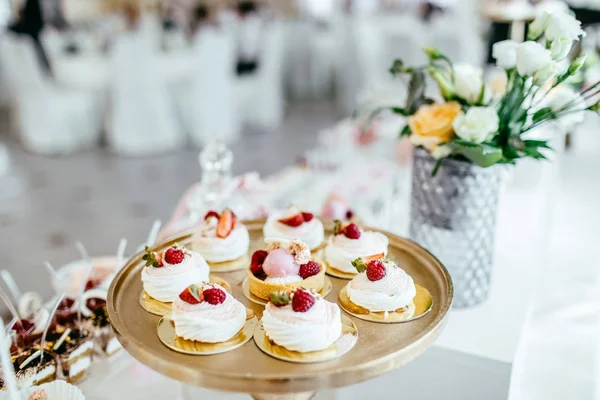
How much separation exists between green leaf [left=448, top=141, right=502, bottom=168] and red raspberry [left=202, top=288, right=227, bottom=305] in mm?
589

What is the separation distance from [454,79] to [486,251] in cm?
40

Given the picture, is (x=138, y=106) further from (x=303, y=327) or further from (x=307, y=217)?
(x=303, y=327)

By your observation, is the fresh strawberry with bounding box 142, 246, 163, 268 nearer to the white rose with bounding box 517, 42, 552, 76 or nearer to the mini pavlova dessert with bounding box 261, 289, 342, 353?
the mini pavlova dessert with bounding box 261, 289, 342, 353

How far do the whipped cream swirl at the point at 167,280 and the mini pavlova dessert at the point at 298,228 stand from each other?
262 mm

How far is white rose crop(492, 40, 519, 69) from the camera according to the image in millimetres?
1249

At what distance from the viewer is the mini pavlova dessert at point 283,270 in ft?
3.69

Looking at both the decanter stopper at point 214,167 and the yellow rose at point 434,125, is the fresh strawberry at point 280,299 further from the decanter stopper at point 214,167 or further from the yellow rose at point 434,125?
the decanter stopper at point 214,167

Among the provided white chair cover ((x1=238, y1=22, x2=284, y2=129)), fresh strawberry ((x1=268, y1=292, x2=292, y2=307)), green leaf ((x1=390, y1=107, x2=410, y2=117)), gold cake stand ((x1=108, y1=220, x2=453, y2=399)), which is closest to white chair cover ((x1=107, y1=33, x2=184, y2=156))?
white chair cover ((x1=238, y1=22, x2=284, y2=129))

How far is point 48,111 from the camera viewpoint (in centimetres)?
561

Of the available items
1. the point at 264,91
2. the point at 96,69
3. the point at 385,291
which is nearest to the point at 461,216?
the point at 385,291

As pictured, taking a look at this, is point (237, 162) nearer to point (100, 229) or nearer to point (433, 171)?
point (100, 229)

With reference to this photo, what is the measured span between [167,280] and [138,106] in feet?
15.5

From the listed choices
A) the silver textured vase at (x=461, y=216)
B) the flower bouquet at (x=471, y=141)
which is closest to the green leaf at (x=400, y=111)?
the flower bouquet at (x=471, y=141)

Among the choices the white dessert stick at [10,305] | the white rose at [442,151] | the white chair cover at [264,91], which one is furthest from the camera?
the white chair cover at [264,91]
